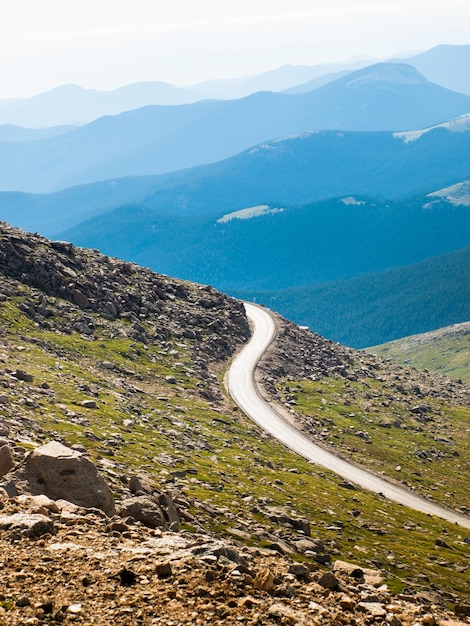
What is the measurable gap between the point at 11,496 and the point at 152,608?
16.2m

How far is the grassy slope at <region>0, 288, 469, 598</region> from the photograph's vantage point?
77562mm

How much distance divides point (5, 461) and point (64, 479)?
4.47 m

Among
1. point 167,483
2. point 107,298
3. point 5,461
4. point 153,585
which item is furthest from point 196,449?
point 153,585

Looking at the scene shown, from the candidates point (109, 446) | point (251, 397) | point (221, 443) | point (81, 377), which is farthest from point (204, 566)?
point (251, 397)

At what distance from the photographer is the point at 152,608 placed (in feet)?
101

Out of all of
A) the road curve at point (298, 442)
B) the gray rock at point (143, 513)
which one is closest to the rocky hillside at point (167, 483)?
the gray rock at point (143, 513)

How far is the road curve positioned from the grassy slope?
186 inches

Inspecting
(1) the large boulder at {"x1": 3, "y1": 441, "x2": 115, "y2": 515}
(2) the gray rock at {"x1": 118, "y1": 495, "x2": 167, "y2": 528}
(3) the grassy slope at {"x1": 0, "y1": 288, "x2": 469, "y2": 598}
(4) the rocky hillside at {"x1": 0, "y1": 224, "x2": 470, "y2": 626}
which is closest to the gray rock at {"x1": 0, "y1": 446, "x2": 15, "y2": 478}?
(4) the rocky hillside at {"x1": 0, "y1": 224, "x2": 470, "y2": 626}

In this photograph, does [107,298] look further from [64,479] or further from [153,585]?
[153,585]

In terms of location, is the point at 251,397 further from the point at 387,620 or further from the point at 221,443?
the point at 387,620

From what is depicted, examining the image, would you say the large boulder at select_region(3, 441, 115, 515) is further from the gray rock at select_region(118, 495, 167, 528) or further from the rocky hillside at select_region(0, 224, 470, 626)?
the gray rock at select_region(118, 495, 167, 528)

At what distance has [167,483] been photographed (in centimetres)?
7800

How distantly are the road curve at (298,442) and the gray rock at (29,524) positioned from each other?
3387 inches

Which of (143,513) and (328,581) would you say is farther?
(143,513)
